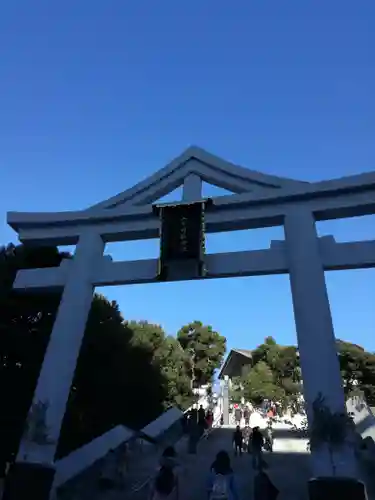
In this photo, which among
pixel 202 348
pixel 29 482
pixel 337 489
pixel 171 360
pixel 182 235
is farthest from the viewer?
pixel 202 348

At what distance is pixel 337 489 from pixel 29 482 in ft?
17.2

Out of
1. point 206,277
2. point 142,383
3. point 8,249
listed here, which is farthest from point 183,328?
point 206,277

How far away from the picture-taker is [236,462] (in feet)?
31.9

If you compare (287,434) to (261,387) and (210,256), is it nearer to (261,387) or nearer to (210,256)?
(210,256)

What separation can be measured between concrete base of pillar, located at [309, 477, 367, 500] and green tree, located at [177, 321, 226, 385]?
26439mm

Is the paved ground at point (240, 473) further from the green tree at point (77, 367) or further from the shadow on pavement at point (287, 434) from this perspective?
the green tree at point (77, 367)

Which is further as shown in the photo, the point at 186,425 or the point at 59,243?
the point at 186,425

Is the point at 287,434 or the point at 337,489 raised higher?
the point at 287,434

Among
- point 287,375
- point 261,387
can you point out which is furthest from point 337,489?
point 287,375

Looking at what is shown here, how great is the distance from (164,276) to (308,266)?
3082mm

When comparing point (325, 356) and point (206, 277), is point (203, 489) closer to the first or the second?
point (325, 356)

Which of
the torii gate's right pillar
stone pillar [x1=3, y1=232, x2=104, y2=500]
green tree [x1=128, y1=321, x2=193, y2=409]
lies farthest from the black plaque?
green tree [x1=128, y1=321, x2=193, y2=409]

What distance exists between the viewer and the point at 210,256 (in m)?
9.35

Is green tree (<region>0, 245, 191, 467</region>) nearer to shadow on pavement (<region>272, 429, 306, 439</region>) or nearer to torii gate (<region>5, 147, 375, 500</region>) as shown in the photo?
torii gate (<region>5, 147, 375, 500</region>)
